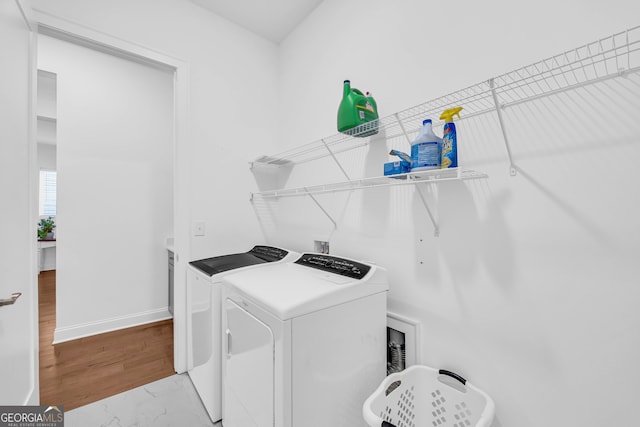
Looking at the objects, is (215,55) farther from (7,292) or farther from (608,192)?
(608,192)

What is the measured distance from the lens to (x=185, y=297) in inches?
81.4

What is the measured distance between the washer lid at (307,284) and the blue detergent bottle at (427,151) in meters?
0.58

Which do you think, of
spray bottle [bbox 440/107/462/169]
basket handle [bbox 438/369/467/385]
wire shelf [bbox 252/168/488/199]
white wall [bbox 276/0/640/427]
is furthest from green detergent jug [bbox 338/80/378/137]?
basket handle [bbox 438/369/467/385]

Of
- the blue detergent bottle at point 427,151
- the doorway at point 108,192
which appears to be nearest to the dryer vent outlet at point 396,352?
the blue detergent bottle at point 427,151

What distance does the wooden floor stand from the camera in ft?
6.13

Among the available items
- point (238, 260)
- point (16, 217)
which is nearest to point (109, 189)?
point (16, 217)

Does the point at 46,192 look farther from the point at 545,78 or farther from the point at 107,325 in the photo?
the point at 545,78

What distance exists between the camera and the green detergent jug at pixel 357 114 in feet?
4.77

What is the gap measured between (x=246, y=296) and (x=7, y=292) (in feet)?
3.19

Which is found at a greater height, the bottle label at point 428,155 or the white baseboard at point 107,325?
the bottle label at point 428,155

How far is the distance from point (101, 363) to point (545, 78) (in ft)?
11.5

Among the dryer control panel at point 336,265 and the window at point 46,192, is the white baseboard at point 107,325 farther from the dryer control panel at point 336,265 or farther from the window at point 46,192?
the window at point 46,192

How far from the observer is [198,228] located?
2.06 metres

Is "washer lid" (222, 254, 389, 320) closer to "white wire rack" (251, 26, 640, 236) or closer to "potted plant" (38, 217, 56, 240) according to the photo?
"white wire rack" (251, 26, 640, 236)
